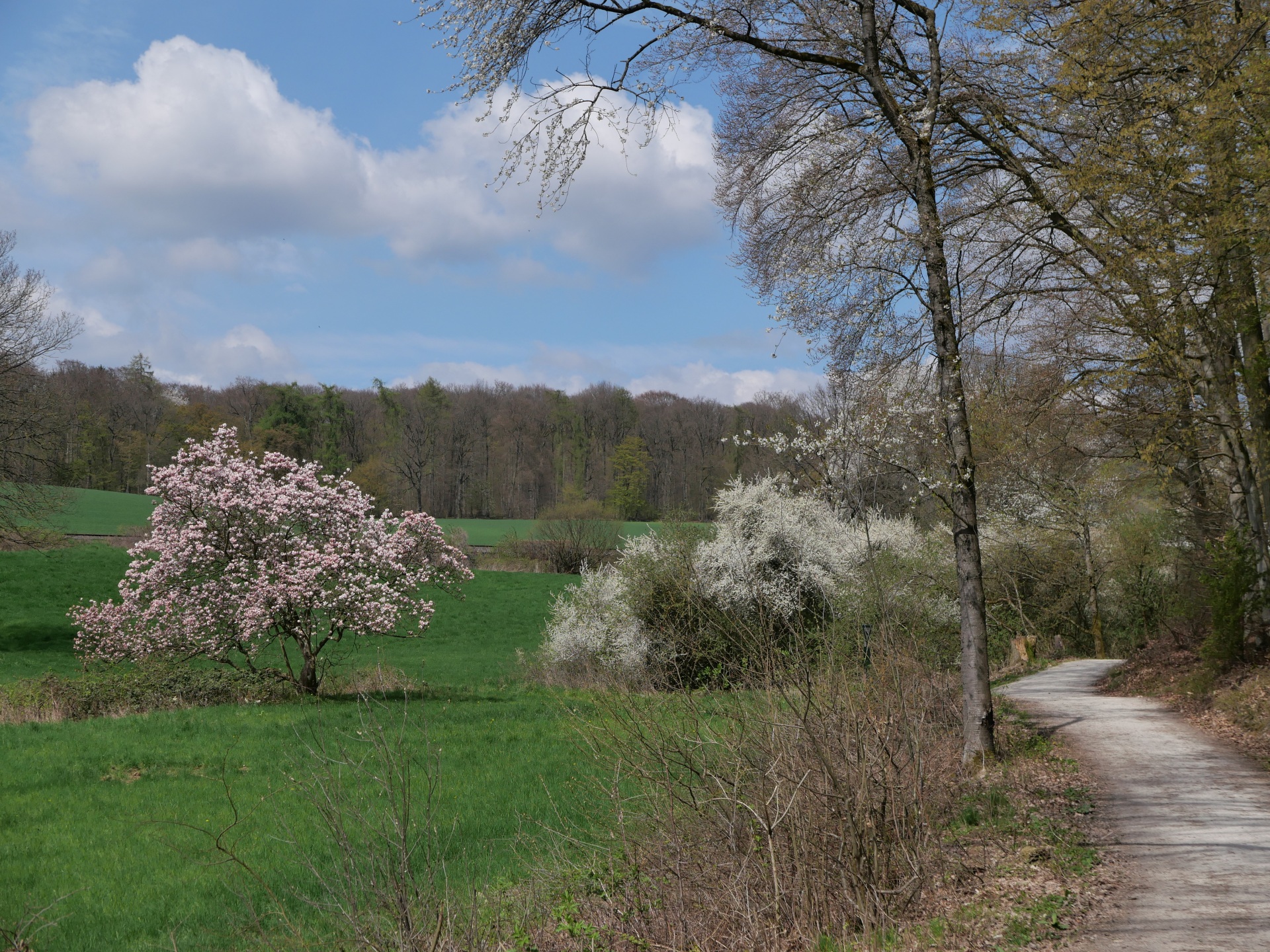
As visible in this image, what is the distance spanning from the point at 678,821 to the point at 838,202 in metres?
8.03

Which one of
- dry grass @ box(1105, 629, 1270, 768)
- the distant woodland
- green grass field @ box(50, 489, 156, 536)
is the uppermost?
the distant woodland

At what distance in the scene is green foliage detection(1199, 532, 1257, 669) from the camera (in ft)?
41.6

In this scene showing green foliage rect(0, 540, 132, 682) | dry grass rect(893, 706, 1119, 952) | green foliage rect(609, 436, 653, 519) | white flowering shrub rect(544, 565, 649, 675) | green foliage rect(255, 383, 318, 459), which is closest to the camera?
dry grass rect(893, 706, 1119, 952)

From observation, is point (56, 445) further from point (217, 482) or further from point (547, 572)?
point (547, 572)

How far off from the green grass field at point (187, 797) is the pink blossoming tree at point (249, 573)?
1.93m

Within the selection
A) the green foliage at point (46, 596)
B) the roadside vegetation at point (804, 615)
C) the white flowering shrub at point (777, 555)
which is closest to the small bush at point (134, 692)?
the roadside vegetation at point (804, 615)

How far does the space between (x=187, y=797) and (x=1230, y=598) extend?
14.3 meters

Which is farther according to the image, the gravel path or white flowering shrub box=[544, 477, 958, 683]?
white flowering shrub box=[544, 477, 958, 683]

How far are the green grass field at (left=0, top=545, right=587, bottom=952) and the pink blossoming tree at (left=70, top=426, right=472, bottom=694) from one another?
1.93 metres

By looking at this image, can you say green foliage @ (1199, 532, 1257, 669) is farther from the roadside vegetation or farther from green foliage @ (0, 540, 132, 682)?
green foliage @ (0, 540, 132, 682)

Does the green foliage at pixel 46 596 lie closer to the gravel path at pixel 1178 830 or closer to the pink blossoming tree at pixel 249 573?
the pink blossoming tree at pixel 249 573

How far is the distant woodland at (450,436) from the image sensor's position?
59906 mm

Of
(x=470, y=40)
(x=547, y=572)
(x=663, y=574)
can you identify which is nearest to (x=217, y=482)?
(x=663, y=574)

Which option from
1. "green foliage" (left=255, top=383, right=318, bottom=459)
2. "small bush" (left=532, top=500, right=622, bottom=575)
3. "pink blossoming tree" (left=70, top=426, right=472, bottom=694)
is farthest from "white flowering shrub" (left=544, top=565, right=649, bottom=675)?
"green foliage" (left=255, top=383, right=318, bottom=459)
